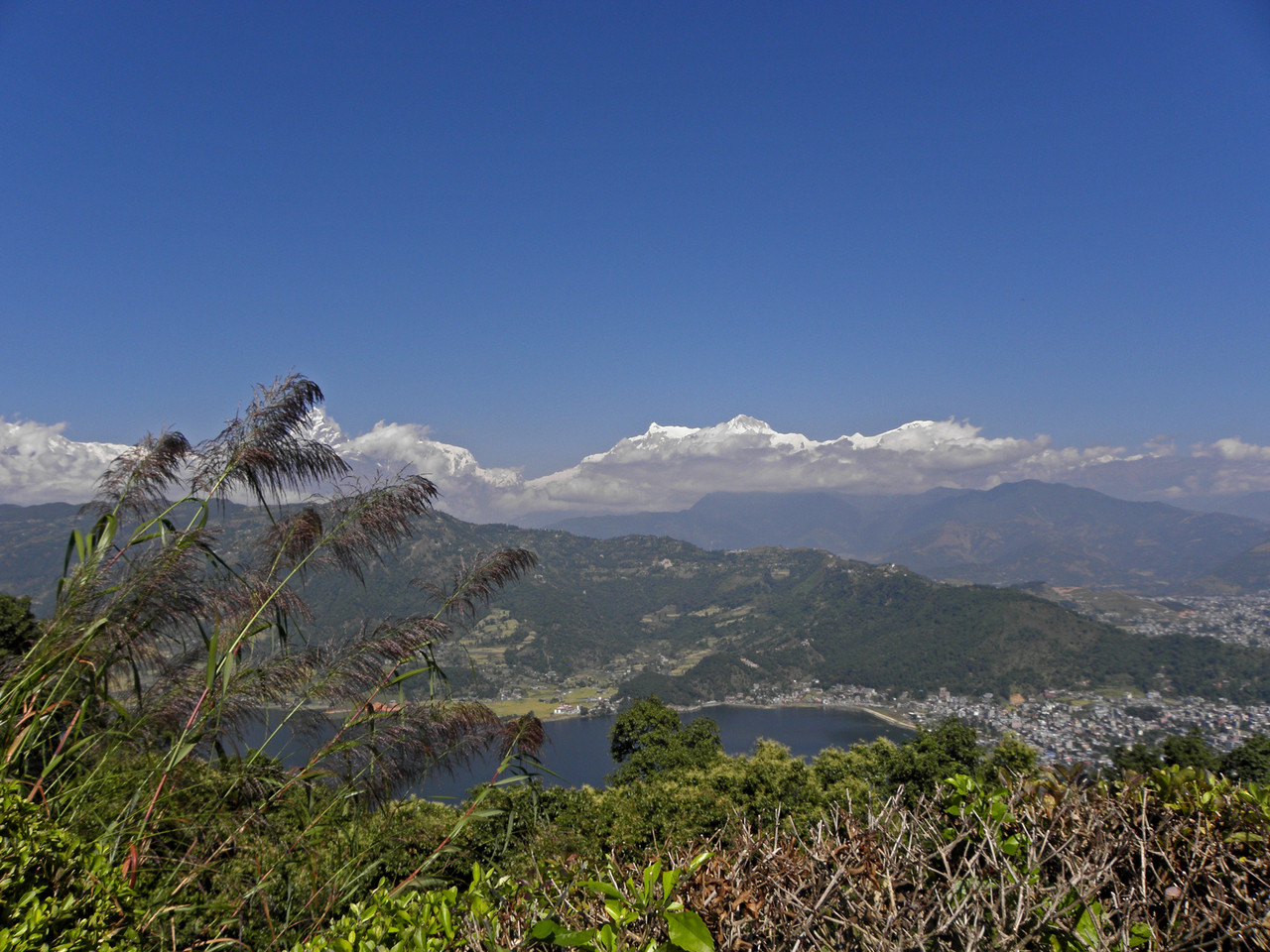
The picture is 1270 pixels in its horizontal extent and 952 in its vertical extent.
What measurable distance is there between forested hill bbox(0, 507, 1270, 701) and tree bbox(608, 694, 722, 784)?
201 feet

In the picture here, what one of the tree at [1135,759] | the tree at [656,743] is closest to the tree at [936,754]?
the tree at [1135,759]

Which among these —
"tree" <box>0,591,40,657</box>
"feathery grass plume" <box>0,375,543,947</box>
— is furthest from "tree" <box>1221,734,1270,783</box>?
"tree" <box>0,591,40,657</box>

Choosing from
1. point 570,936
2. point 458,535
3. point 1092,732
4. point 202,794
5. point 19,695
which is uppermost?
point 19,695

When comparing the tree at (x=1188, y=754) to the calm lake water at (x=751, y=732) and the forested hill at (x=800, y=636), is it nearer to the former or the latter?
the calm lake water at (x=751, y=732)

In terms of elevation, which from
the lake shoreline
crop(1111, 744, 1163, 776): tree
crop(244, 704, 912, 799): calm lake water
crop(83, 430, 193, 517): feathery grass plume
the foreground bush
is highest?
crop(83, 430, 193, 517): feathery grass plume

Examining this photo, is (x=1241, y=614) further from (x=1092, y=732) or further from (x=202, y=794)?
(x=202, y=794)

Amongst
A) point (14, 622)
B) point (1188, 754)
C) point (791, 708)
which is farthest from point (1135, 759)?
point (791, 708)

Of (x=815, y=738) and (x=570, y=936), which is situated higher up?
(x=570, y=936)

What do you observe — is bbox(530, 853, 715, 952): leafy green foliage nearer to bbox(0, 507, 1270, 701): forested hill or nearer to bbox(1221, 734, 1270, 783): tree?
bbox(1221, 734, 1270, 783): tree

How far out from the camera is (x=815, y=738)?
76750 millimetres

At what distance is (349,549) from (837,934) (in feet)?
10.0

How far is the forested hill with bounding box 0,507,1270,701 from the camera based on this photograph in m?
99.7

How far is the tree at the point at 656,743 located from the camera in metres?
18.9

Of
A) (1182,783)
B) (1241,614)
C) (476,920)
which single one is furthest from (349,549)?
(1241,614)
